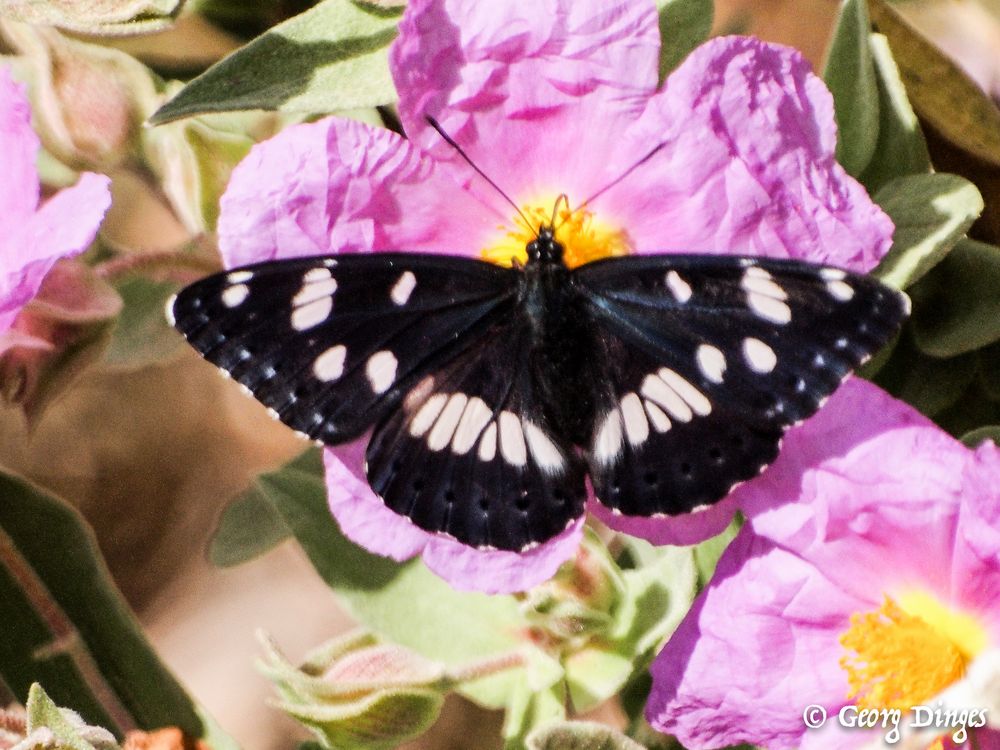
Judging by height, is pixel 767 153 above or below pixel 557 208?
above

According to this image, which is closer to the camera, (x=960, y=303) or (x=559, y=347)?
(x=559, y=347)

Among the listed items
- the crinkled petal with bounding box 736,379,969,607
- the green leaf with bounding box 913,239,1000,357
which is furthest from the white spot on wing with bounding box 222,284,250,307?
the green leaf with bounding box 913,239,1000,357

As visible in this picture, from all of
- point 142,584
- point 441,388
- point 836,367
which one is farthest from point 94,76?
point 142,584

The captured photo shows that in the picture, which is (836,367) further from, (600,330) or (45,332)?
(45,332)

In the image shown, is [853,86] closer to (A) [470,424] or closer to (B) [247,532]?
(A) [470,424]

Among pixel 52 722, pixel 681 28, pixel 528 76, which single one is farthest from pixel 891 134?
pixel 52 722

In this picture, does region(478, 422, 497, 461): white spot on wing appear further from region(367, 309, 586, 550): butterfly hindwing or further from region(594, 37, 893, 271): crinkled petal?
region(594, 37, 893, 271): crinkled petal
